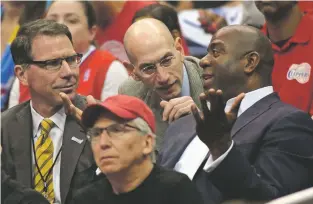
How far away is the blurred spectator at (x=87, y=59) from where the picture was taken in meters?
4.55

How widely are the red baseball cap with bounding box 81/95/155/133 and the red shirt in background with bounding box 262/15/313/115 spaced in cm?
138

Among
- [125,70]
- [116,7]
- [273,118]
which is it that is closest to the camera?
[273,118]

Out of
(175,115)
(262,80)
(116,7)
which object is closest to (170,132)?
(175,115)

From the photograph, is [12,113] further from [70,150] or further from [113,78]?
Result: [113,78]

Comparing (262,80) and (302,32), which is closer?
(262,80)

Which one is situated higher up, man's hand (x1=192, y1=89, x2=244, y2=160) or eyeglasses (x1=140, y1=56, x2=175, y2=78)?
man's hand (x1=192, y1=89, x2=244, y2=160)

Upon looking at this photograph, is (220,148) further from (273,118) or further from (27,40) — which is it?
(27,40)

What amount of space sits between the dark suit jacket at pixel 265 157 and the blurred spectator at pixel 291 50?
31.5 inches

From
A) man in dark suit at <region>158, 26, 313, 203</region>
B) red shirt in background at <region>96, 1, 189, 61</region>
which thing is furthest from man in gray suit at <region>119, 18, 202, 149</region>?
red shirt in background at <region>96, 1, 189, 61</region>

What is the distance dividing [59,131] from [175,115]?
1.51 feet

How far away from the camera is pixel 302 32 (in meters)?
4.34

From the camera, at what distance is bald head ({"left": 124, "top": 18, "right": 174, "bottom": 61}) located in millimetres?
3829

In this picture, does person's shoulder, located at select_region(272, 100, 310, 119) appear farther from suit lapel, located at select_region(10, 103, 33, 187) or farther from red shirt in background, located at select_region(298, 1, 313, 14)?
red shirt in background, located at select_region(298, 1, 313, 14)

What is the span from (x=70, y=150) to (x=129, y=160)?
71 cm
